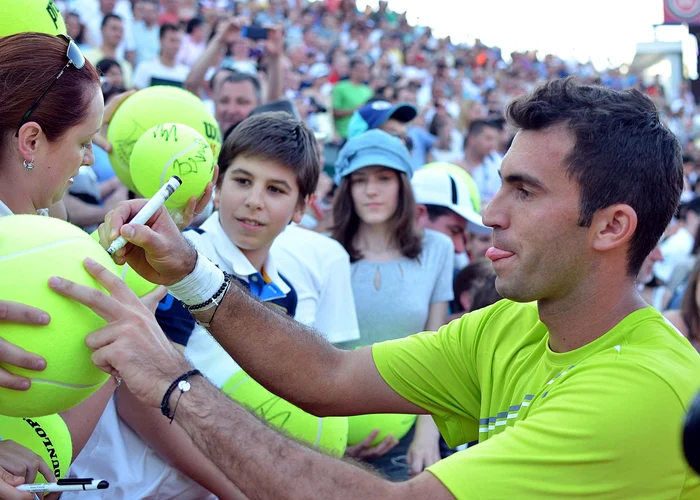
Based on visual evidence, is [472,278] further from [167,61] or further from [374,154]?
[167,61]

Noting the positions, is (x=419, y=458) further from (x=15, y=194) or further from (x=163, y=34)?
(x=163, y=34)

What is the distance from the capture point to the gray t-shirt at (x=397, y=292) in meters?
4.59

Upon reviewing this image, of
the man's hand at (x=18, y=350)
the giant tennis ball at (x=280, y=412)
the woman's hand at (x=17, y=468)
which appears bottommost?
the giant tennis ball at (x=280, y=412)

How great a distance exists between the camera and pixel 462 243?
19.5 feet

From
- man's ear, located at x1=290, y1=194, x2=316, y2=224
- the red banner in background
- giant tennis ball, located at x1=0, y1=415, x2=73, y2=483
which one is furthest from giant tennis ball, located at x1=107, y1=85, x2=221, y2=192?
the red banner in background

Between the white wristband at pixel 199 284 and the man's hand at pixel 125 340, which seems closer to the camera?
the man's hand at pixel 125 340

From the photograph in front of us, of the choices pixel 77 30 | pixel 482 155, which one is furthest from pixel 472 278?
pixel 77 30

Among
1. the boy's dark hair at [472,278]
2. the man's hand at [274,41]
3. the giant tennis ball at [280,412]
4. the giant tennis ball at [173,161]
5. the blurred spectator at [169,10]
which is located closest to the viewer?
the giant tennis ball at [280,412]

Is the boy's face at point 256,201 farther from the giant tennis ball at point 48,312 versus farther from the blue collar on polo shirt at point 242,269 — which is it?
the giant tennis ball at point 48,312

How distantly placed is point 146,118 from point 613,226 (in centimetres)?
229

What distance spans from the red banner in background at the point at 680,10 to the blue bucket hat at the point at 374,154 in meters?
8.43

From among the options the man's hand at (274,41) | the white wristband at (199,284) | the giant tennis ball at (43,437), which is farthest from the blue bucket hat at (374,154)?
the giant tennis ball at (43,437)

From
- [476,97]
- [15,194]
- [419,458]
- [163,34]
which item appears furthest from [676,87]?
[15,194]

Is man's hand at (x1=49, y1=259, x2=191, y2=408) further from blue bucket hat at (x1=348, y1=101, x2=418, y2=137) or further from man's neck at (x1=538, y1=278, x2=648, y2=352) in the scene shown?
blue bucket hat at (x1=348, y1=101, x2=418, y2=137)
